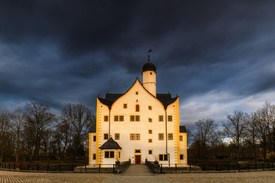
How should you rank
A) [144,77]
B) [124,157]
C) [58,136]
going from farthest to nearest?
1. [58,136]
2. [144,77]
3. [124,157]

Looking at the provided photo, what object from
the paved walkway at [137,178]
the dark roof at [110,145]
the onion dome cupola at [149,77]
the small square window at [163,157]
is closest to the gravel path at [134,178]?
the paved walkway at [137,178]

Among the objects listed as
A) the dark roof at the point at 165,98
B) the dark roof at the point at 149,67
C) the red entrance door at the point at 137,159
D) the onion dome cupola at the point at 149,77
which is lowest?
the red entrance door at the point at 137,159

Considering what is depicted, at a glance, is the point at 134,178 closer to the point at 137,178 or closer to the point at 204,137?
the point at 137,178

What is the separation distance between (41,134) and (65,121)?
6.04 metres

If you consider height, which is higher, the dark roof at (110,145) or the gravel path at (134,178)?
the dark roof at (110,145)

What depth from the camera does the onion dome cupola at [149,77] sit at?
45062mm

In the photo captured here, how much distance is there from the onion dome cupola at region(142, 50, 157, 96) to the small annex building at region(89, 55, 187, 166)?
148 inches

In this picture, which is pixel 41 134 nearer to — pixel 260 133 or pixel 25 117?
pixel 25 117

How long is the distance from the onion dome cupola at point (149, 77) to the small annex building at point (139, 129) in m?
3.75

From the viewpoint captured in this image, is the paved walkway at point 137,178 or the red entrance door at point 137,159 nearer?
the paved walkway at point 137,178

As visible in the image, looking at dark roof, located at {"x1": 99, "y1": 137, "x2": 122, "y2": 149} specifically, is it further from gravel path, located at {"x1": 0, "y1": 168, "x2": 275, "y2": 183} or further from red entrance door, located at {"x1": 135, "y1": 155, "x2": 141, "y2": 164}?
gravel path, located at {"x1": 0, "y1": 168, "x2": 275, "y2": 183}

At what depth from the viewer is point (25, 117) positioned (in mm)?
46000

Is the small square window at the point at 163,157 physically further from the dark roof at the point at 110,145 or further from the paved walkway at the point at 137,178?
the paved walkway at the point at 137,178

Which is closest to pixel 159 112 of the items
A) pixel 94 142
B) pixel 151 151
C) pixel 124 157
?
pixel 151 151
